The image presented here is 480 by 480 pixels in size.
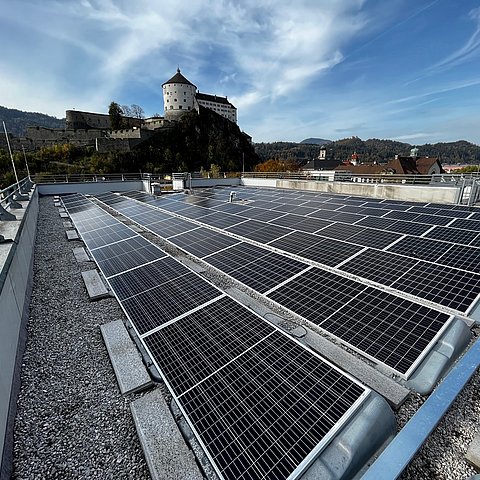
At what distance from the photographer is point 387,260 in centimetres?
726

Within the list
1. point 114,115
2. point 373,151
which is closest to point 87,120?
point 114,115

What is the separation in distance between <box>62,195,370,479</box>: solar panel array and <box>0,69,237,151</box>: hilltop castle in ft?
227

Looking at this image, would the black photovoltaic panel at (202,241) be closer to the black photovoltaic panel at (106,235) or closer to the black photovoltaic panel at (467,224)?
the black photovoltaic panel at (106,235)

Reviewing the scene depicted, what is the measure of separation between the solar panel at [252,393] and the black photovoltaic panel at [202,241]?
4225 millimetres

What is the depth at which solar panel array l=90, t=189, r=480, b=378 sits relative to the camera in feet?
14.7

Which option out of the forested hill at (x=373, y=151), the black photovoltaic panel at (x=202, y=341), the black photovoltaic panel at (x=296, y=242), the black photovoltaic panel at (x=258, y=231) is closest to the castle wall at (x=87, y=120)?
the forested hill at (x=373, y=151)

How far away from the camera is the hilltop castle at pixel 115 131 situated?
219 ft

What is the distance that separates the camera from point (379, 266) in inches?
274

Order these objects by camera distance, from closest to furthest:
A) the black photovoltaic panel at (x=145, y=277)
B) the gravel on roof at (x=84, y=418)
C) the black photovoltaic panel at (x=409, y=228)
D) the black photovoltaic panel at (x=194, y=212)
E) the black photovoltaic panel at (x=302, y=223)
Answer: the gravel on roof at (x=84, y=418)
the black photovoltaic panel at (x=145, y=277)
the black photovoltaic panel at (x=409, y=228)
the black photovoltaic panel at (x=302, y=223)
the black photovoltaic panel at (x=194, y=212)

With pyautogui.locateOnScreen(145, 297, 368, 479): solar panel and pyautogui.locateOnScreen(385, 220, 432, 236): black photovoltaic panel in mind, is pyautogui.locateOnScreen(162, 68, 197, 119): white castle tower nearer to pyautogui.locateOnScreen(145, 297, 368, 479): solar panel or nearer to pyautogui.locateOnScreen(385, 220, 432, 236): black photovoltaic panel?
pyautogui.locateOnScreen(385, 220, 432, 236): black photovoltaic panel

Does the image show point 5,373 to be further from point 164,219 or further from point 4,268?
point 164,219

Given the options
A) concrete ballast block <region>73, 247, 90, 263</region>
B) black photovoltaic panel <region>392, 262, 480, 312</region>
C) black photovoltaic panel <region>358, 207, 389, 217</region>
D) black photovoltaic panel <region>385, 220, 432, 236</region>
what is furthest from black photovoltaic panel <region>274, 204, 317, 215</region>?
concrete ballast block <region>73, 247, 90, 263</region>

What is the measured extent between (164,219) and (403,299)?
11.1 meters

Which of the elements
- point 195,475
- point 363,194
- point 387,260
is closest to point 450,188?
point 363,194
